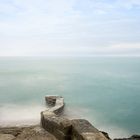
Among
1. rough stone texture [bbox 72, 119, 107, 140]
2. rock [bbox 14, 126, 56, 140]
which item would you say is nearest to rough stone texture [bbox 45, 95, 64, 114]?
rock [bbox 14, 126, 56, 140]

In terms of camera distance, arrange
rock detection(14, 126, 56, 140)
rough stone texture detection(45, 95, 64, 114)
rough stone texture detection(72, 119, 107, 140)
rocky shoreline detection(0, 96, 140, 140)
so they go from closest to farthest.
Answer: rough stone texture detection(72, 119, 107, 140), rocky shoreline detection(0, 96, 140, 140), rock detection(14, 126, 56, 140), rough stone texture detection(45, 95, 64, 114)

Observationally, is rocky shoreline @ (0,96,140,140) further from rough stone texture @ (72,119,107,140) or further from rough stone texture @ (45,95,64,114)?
rough stone texture @ (45,95,64,114)

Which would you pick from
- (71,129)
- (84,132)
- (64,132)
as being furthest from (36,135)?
(84,132)

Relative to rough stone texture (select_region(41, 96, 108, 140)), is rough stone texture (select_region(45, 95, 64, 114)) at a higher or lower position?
lower

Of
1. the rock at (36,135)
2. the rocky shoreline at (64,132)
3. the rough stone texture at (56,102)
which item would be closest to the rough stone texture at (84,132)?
the rocky shoreline at (64,132)

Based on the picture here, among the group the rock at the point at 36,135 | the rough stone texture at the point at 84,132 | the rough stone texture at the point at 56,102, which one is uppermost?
the rough stone texture at the point at 84,132

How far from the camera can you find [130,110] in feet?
82.1

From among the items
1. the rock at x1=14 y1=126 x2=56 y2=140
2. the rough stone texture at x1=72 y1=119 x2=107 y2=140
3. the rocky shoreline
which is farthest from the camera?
the rock at x1=14 y1=126 x2=56 y2=140

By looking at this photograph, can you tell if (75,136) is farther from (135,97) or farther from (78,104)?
(135,97)

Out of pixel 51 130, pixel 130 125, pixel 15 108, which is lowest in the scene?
pixel 130 125

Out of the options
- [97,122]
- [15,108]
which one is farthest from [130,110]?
[15,108]

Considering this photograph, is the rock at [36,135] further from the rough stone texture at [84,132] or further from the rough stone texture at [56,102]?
the rough stone texture at [56,102]

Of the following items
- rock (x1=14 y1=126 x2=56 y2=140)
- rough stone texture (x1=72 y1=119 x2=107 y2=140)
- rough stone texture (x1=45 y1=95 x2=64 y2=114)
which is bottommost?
rough stone texture (x1=45 y1=95 x2=64 y2=114)

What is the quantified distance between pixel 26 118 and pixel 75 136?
39.9 feet
